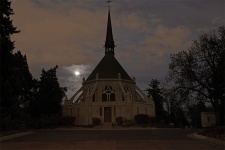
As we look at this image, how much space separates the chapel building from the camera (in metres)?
56.4

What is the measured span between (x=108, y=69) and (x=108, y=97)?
572 cm

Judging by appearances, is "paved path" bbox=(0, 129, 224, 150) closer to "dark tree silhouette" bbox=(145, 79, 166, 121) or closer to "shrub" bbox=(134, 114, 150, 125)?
"shrub" bbox=(134, 114, 150, 125)

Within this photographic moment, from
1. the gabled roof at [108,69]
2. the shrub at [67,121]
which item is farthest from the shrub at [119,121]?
the gabled roof at [108,69]

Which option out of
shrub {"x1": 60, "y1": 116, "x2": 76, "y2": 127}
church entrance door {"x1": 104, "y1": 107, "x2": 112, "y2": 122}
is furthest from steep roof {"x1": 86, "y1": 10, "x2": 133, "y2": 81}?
shrub {"x1": 60, "y1": 116, "x2": 76, "y2": 127}

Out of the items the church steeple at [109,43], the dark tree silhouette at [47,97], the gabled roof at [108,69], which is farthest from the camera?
the church steeple at [109,43]

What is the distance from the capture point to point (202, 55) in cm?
3359

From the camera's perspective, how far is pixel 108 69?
6316cm

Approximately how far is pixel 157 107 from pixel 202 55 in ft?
137

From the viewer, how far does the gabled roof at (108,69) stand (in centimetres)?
6206

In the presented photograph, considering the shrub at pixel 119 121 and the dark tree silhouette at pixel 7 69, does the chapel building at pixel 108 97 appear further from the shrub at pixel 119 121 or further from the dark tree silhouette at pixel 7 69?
the dark tree silhouette at pixel 7 69

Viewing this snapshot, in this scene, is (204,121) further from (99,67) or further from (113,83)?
(99,67)

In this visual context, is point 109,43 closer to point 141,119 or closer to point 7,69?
point 141,119

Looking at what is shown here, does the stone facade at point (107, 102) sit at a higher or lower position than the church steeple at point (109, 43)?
lower

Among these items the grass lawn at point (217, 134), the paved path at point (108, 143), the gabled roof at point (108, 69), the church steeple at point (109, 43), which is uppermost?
the church steeple at point (109, 43)
